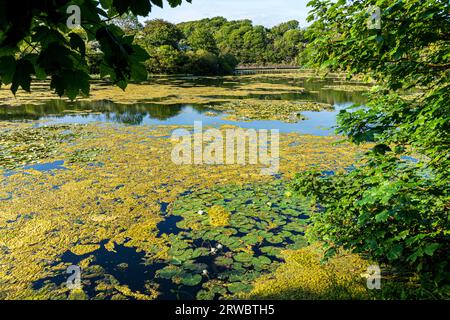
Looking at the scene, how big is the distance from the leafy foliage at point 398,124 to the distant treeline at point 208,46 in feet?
13.7

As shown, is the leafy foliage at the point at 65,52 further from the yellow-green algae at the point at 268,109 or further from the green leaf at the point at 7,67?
the yellow-green algae at the point at 268,109

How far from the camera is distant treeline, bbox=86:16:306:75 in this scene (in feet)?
137

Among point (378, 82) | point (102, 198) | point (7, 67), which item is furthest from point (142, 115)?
point (7, 67)

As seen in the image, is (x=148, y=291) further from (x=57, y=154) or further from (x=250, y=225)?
(x=57, y=154)

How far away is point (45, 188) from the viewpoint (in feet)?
19.4

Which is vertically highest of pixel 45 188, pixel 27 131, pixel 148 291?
pixel 27 131

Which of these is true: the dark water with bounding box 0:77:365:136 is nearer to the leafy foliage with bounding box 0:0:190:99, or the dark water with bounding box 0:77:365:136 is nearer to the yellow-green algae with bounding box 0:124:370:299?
the yellow-green algae with bounding box 0:124:370:299

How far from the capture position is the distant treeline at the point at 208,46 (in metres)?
41.8

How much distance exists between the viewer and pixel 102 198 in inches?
219

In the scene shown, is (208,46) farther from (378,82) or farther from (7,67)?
(7,67)

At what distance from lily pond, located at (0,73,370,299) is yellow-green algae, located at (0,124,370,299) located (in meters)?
0.02
